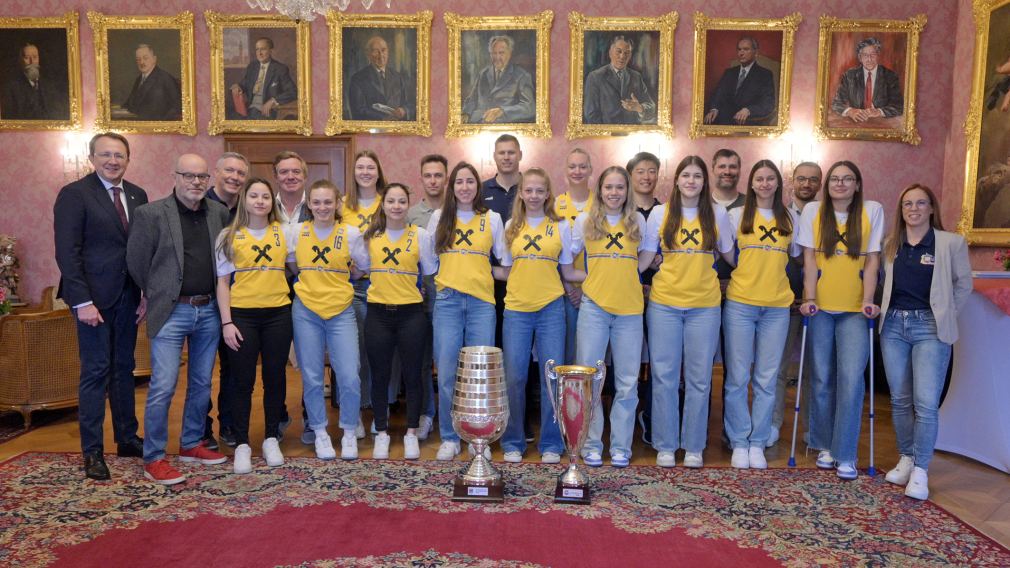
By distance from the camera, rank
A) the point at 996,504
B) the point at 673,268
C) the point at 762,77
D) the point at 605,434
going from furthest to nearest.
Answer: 1. the point at 762,77
2. the point at 605,434
3. the point at 673,268
4. the point at 996,504

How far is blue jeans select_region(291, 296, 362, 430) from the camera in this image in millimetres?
3846

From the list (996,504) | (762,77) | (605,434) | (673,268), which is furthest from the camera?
(762,77)

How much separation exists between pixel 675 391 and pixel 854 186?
142cm

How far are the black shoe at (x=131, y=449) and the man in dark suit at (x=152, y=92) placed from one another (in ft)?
14.6

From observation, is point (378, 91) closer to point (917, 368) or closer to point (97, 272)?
point (97, 272)

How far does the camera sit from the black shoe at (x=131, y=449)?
13.0ft

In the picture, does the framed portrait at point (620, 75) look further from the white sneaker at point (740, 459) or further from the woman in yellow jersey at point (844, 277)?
the white sneaker at point (740, 459)

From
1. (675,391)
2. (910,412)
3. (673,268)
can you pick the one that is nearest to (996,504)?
(910,412)

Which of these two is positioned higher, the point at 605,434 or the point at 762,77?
the point at 762,77

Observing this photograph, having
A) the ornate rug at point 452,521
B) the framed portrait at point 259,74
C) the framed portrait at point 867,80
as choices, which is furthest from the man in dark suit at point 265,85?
the framed portrait at point 867,80

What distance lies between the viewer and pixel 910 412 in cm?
366

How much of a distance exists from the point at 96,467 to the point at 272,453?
86 cm

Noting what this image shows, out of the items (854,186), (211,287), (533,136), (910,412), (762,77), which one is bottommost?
(910,412)

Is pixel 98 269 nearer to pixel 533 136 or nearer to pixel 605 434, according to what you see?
pixel 605 434
